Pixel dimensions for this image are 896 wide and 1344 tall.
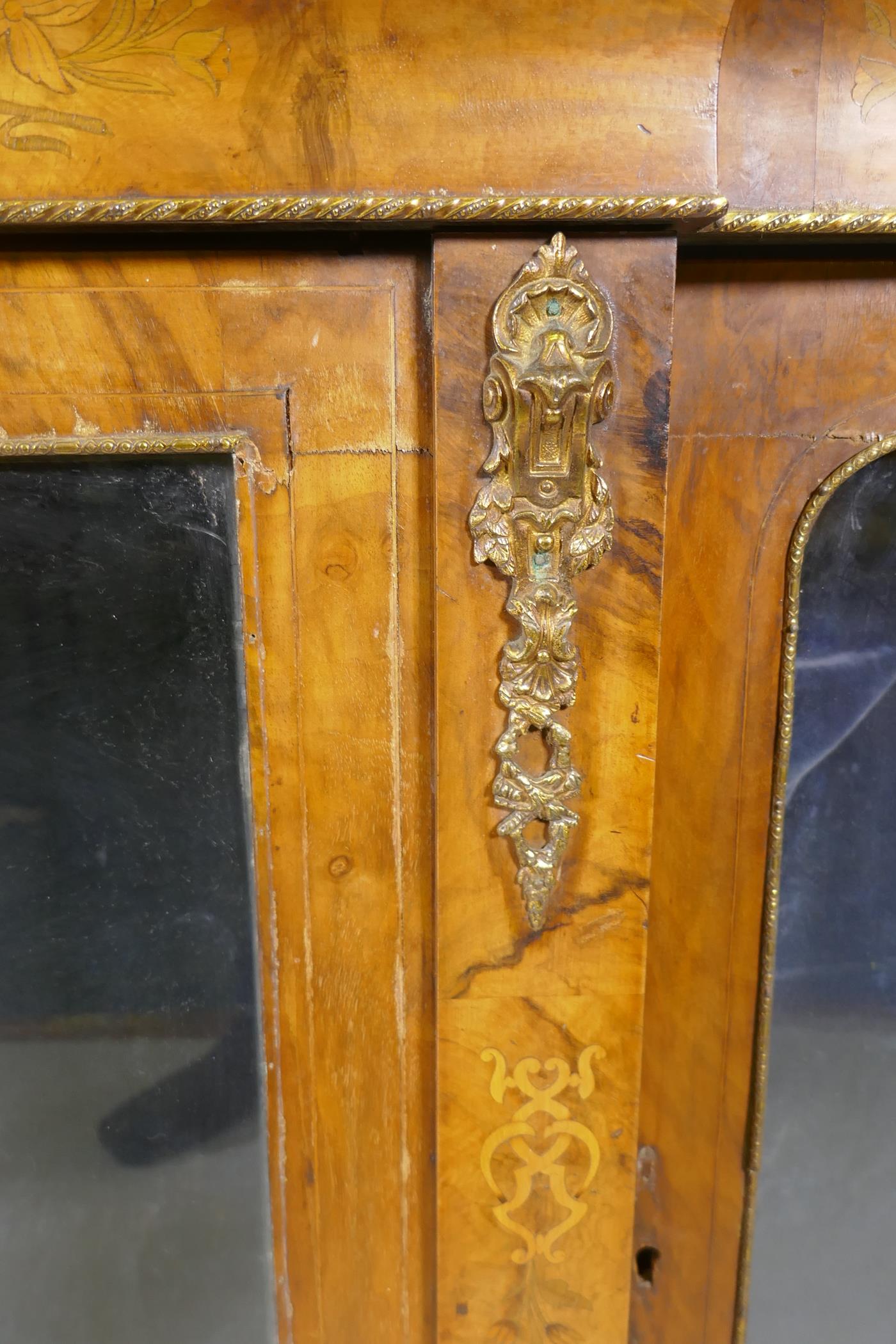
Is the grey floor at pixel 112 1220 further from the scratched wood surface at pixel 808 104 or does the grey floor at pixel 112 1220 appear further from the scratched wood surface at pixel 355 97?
the scratched wood surface at pixel 808 104

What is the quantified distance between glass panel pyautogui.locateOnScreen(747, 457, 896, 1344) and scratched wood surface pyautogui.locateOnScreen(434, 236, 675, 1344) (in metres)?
0.17

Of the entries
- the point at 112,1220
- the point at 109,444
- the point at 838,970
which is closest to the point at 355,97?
the point at 109,444

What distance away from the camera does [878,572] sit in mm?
845

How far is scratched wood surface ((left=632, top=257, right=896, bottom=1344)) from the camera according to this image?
2.61ft

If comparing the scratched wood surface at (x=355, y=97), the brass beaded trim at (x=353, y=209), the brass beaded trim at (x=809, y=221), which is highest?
the scratched wood surface at (x=355, y=97)

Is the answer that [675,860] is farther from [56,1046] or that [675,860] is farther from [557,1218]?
[56,1046]

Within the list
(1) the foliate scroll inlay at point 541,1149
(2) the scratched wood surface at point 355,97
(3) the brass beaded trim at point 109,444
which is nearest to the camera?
(2) the scratched wood surface at point 355,97

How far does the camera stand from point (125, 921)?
2.84 ft

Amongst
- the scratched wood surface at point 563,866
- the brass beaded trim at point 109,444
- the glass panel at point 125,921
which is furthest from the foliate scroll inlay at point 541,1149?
the brass beaded trim at point 109,444

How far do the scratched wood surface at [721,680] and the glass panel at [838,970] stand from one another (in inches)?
1.3

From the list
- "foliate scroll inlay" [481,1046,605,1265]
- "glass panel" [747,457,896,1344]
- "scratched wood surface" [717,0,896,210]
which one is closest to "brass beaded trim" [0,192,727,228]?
"scratched wood surface" [717,0,896,210]

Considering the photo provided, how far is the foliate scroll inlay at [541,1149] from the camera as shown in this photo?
0.88 m

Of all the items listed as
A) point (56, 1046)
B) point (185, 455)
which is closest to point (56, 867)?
point (56, 1046)

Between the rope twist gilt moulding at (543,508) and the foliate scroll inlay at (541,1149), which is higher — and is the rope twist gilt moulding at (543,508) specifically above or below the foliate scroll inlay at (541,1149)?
above
